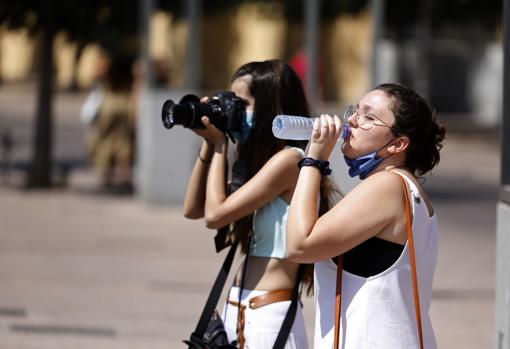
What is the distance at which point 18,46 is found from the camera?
43719mm

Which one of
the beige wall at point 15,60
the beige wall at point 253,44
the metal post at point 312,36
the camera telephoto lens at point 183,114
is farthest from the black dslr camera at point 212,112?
the beige wall at point 15,60

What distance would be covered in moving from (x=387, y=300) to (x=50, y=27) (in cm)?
1218

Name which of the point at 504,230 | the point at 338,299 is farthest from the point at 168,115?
the point at 504,230

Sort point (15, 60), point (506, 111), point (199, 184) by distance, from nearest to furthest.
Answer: point (199, 184), point (506, 111), point (15, 60)

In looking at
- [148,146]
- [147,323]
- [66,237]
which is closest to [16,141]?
[148,146]

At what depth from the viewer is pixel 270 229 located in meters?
4.10

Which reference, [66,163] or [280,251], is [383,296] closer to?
[280,251]

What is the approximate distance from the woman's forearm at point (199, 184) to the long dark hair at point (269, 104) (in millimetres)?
157

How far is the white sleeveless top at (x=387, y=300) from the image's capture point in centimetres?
318

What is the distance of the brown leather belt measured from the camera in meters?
4.02

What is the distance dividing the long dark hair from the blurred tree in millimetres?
10439

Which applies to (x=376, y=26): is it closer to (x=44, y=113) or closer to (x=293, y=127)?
(x=44, y=113)

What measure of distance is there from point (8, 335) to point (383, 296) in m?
4.66

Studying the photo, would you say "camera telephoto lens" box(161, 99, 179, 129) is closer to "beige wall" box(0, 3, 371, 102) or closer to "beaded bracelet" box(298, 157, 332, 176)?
"beaded bracelet" box(298, 157, 332, 176)
